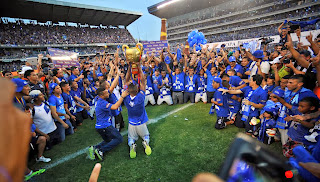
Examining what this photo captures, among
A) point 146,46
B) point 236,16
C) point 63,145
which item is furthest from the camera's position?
point 236,16

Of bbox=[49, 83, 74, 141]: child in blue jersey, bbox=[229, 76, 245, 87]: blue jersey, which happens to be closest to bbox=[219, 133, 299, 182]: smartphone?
bbox=[49, 83, 74, 141]: child in blue jersey

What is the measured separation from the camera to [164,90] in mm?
7488

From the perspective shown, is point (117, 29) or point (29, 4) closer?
point (29, 4)

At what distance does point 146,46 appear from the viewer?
402 inches

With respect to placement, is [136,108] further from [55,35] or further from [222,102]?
[55,35]

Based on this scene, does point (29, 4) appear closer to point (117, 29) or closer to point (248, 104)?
point (117, 29)

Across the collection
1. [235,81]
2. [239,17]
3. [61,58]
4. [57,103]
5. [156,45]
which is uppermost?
[239,17]

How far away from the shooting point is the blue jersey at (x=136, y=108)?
12.2 ft

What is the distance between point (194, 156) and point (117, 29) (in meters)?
42.0

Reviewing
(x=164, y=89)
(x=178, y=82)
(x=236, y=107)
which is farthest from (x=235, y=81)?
(x=164, y=89)

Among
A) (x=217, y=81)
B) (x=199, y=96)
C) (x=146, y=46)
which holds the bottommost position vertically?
(x=199, y=96)

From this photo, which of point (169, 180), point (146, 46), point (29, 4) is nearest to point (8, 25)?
point (29, 4)

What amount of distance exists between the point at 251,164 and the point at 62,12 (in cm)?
3530

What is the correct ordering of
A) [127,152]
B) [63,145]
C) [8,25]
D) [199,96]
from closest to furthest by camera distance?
1. [127,152]
2. [63,145]
3. [199,96]
4. [8,25]
